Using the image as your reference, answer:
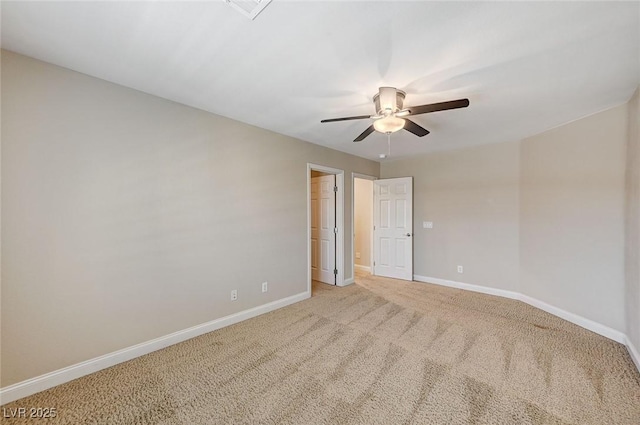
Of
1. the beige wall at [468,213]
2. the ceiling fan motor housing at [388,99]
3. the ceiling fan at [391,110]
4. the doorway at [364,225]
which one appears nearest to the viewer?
the ceiling fan at [391,110]

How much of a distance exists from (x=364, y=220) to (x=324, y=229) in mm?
1373

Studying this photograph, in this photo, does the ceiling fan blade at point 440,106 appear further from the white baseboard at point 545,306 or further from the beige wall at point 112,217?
the white baseboard at point 545,306

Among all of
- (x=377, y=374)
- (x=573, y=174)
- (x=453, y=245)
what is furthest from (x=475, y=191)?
(x=377, y=374)

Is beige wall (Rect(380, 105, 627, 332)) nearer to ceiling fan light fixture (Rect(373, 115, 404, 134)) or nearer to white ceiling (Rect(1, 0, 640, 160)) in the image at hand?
white ceiling (Rect(1, 0, 640, 160))

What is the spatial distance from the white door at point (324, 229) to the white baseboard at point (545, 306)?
5.67 ft

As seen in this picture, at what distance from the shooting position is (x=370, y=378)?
6.89 feet

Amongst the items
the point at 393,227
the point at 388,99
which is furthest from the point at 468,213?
the point at 388,99

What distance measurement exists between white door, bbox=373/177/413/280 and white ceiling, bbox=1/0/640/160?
98.6 inches

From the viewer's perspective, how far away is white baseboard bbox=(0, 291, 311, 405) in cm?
187

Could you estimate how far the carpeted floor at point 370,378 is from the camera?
1734 millimetres

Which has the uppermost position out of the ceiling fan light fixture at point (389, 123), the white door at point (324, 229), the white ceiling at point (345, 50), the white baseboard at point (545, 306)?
the white ceiling at point (345, 50)

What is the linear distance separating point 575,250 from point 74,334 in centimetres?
520

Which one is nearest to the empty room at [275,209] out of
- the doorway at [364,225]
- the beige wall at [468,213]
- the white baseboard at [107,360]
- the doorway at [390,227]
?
the white baseboard at [107,360]

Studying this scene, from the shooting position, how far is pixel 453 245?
465 centimetres
